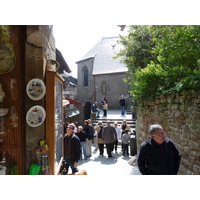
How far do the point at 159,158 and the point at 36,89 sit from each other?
1.98 meters

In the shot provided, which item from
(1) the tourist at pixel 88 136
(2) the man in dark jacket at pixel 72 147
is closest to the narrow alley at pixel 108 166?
(1) the tourist at pixel 88 136

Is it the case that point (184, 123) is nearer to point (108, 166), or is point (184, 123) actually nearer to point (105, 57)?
point (108, 166)

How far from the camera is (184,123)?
3246 mm

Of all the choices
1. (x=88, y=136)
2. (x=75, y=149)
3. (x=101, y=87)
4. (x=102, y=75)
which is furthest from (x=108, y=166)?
(x=102, y=75)

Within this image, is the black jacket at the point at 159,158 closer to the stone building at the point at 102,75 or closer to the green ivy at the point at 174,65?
the green ivy at the point at 174,65

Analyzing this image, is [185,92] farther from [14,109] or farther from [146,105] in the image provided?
[14,109]

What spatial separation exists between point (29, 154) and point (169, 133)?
273cm

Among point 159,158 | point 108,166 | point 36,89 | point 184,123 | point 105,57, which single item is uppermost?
point 105,57

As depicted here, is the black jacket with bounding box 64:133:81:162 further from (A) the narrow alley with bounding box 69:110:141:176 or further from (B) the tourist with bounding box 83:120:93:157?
(B) the tourist with bounding box 83:120:93:157

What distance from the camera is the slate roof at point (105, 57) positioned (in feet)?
64.5

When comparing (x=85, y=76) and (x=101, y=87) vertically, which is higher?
(x=85, y=76)

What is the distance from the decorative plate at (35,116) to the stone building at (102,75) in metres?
16.3

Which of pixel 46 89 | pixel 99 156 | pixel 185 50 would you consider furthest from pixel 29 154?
pixel 99 156

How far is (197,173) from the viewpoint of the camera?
2799 mm
